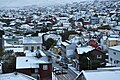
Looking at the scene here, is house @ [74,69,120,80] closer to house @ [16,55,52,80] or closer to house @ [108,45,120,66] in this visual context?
house @ [16,55,52,80]

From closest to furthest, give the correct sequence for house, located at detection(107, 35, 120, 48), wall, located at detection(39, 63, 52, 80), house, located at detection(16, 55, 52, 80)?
house, located at detection(16, 55, 52, 80), wall, located at detection(39, 63, 52, 80), house, located at detection(107, 35, 120, 48)

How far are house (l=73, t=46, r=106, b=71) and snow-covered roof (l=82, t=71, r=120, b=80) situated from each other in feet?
20.8

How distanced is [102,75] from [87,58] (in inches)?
294

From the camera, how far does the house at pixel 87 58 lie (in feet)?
52.7

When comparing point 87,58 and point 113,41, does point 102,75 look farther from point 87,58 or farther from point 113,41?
point 113,41

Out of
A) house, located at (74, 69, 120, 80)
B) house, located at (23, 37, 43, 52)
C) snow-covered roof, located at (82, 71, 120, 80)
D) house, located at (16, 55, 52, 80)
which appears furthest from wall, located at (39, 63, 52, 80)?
house, located at (23, 37, 43, 52)

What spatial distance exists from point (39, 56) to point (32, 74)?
121 centimetres

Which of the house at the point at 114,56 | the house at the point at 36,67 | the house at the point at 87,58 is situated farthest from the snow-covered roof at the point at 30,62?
the house at the point at 114,56

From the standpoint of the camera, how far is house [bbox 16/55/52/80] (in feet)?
42.4


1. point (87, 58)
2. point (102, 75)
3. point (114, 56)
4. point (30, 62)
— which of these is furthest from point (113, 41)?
point (102, 75)

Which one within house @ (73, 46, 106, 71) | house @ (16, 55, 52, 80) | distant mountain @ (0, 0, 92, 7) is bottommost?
distant mountain @ (0, 0, 92, 7)

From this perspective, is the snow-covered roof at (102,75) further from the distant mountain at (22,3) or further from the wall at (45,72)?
the distant mountain at (22,3)

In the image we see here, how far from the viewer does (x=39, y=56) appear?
14086 millimetres

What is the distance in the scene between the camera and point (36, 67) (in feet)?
43.2
